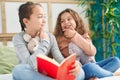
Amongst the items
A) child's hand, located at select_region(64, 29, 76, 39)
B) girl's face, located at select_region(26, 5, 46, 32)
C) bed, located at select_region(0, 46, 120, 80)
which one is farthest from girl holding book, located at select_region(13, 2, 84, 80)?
bed, located at select_region(0, 46, 120, 80)

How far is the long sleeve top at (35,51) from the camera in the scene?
155 cm

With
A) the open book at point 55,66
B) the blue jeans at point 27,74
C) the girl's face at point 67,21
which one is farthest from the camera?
the girl's face at point 67,21

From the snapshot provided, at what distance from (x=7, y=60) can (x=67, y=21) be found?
0.90 m

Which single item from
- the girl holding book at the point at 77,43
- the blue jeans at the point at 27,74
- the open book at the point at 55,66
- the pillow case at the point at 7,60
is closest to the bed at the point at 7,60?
the pillow case at the point at 7,60

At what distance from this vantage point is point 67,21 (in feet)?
6.09

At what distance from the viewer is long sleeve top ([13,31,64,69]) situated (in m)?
1.55

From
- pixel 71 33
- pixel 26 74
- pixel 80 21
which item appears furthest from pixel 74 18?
pixel 26 74

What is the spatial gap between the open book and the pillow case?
1.08 m

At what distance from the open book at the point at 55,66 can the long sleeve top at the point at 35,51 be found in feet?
0.41

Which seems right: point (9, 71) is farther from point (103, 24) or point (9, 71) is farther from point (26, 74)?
point (103, 24)

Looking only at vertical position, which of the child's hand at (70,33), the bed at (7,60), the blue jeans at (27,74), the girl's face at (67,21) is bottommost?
the bed at (7,60)

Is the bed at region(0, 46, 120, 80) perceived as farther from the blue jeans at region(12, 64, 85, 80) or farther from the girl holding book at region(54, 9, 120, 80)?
the blue jeans at region(12, 64, 85, 80)

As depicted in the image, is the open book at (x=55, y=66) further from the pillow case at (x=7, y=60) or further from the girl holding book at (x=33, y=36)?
the pillow case at (x=7, y=60)

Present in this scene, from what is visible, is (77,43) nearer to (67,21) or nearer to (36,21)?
(67,21)
